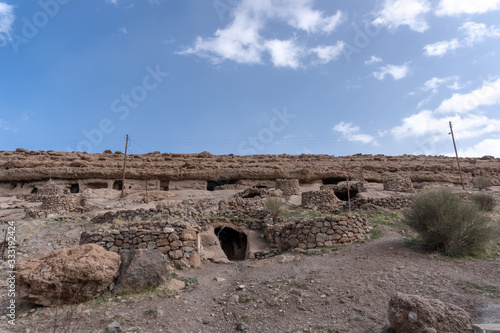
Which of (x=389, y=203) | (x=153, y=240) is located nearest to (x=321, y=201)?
(x=389, y=203)

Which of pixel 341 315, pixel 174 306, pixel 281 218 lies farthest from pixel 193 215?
pixel 341 315

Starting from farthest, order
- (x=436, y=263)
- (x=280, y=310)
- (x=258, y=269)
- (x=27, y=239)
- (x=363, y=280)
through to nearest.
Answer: (x=27, y=239) < (x=258, y=269) < (x=436, y=263) < (x=363, y=280) < (x=280, y=310)

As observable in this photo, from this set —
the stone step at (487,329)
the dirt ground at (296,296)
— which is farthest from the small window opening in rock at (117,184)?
the stone step at (487,329)

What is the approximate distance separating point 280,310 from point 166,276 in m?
2.75

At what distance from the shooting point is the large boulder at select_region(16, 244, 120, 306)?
5.47m

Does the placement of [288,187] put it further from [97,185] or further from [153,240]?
[97,185]

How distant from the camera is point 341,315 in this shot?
5090 mm

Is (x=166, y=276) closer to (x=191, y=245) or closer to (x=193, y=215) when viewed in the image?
(x=191, y=245)

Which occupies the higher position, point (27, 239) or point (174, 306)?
point (27, 239)

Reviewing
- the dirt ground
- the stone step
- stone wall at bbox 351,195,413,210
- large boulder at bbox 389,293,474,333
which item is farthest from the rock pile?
the stone step

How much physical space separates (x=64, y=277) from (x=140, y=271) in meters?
1.37

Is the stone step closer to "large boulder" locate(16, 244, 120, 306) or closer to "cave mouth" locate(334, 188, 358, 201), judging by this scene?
"large boulder" locate(16, 244, 120, 306)

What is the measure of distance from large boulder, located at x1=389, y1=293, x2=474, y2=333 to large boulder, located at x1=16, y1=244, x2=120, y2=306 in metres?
5.19

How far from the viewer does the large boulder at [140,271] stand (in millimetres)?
6211
